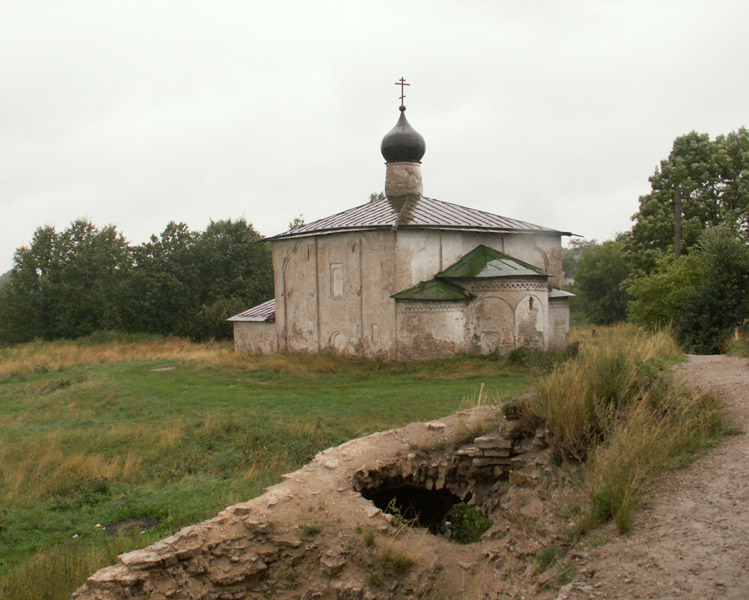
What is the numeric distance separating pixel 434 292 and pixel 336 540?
11659mm

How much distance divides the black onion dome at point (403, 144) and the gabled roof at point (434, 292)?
225 inches

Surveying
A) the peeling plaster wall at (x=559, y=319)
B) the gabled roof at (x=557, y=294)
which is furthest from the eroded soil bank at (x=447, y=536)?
the peeling plaster wall at (x=559, y=319)

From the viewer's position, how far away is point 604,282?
130 ft

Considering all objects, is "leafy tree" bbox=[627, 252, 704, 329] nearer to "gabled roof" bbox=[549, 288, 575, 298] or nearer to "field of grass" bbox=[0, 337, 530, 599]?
"gabled roof" bbox=[549, 288, 575, 298]

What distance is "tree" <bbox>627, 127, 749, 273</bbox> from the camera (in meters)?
25.1

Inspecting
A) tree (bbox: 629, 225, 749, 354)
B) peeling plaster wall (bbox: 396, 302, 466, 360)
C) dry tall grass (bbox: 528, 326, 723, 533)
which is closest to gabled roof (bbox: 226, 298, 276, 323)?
peeling plaster wall (bbox: 396, 302, 466, 360)

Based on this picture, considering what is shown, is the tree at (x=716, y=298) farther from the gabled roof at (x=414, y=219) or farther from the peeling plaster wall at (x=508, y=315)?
the gabled roof at (x=414, y=219)

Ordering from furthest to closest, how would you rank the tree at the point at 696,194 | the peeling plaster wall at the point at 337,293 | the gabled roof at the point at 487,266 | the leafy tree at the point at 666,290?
the tree at the point at 696,194 < the peeling plaster wall at the point at 337,293 < the leafy tree at the point at 666,290 < the gabled roof at the point at 487,266

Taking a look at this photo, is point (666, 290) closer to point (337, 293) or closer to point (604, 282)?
point (337, 293)

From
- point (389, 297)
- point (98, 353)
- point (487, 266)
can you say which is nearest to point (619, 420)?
point (487, 266)

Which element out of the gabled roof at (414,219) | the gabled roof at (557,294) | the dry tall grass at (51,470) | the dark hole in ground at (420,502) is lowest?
the dark hole in ground at (420,502)

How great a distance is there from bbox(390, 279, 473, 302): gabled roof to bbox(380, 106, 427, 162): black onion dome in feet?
18.8

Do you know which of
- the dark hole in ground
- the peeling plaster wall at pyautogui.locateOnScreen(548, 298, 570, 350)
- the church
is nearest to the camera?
the dark hole in ground

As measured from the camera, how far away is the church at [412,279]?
1698cm
